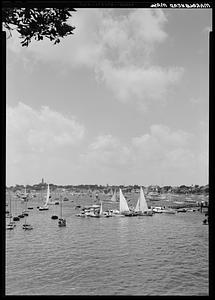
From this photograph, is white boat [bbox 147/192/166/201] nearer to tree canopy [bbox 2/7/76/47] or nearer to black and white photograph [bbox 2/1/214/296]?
black and white photograph [bbox 2/1/214/296]

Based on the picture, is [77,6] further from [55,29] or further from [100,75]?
[100,75]

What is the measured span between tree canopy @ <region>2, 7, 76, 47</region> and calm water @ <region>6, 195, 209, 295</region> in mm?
4757

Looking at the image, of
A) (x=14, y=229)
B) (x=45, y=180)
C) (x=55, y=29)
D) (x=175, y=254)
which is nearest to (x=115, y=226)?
(x=14, y=229)

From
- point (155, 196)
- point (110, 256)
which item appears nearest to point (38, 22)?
point (110, 256)

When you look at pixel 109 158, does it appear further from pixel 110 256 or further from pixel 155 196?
pixel 155 196

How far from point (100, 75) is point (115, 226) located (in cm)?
1963

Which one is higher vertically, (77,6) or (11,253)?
(77,6)

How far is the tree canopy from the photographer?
1.64m

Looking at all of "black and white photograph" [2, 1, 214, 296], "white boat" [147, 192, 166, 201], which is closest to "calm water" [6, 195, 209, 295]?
"black and white photograph" [2, 1, 214, 296]

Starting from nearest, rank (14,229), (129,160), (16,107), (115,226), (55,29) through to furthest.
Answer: (55,29)
(16,107)
(14,229)
(115,226)
(129,160)

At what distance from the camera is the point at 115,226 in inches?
891

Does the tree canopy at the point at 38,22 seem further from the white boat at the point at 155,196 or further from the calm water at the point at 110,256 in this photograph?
the white boat at the point at 155,196

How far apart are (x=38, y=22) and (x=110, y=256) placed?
572 inches

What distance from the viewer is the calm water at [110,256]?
965 centimetres
